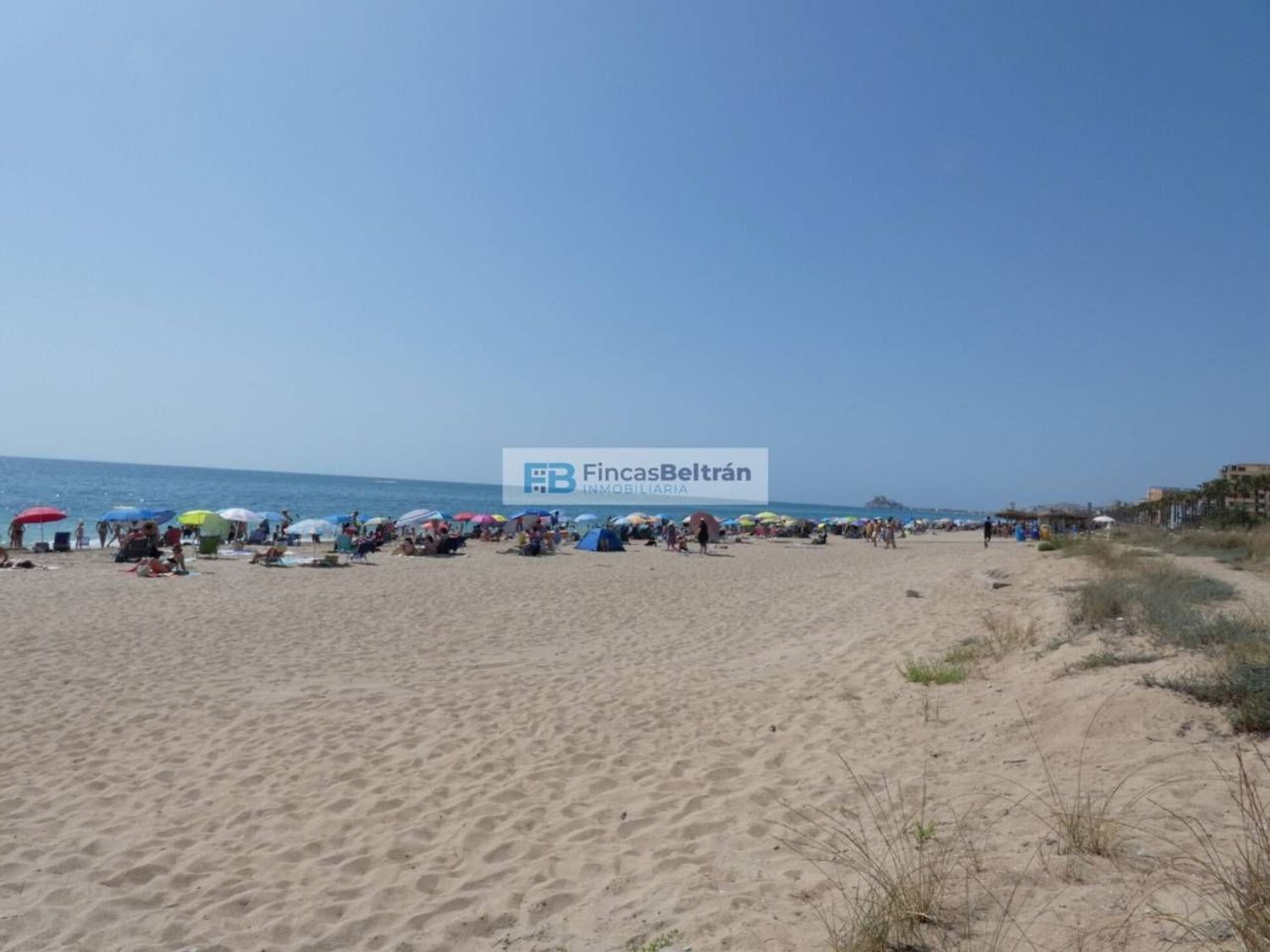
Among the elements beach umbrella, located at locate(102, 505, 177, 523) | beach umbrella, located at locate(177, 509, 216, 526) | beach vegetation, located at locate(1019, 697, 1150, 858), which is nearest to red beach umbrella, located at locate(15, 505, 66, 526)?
beach umbrella, located at locate(177, 509, 216, 526)

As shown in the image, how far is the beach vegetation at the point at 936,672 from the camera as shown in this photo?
6109 millimetres

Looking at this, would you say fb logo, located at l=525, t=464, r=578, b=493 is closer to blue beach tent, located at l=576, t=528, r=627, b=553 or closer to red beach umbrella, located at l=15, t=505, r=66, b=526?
blue beach tent, located at l=576, t=528, r=627, b=553

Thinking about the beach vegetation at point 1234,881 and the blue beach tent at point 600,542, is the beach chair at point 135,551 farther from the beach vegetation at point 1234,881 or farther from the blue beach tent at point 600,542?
the beach vegetation at point 1234,881

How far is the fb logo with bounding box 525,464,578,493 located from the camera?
6147 centimetres

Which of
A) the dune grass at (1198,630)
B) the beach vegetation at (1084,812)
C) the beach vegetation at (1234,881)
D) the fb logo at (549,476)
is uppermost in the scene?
the fb logo at (549,476)

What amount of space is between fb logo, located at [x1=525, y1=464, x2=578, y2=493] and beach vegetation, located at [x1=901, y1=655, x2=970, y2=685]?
171 ft

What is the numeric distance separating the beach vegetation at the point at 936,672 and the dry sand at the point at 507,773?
0.13 metres

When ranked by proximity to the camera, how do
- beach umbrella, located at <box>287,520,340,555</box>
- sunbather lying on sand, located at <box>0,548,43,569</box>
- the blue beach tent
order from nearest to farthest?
sunbather lying on sand, located at <box>0,548,43,569</box> < beach umbrella, located at <box>287,520,340,555</box> < the blue beach tent

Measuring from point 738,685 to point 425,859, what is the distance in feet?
12.4

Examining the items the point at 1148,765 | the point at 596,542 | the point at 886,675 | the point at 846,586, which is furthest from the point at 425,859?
the point at 596,542

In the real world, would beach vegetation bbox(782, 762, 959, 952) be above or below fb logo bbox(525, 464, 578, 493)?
below

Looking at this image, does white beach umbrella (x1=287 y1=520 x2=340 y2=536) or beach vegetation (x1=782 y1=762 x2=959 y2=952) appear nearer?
beach vegetation (x1=782 y1=762 x2=959 y2=952)

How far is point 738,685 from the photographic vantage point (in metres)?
6.66

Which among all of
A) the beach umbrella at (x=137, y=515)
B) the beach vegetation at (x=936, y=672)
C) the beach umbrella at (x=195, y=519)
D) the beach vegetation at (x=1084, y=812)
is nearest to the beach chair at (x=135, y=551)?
the beach umbrella at (x=195, y=519)
